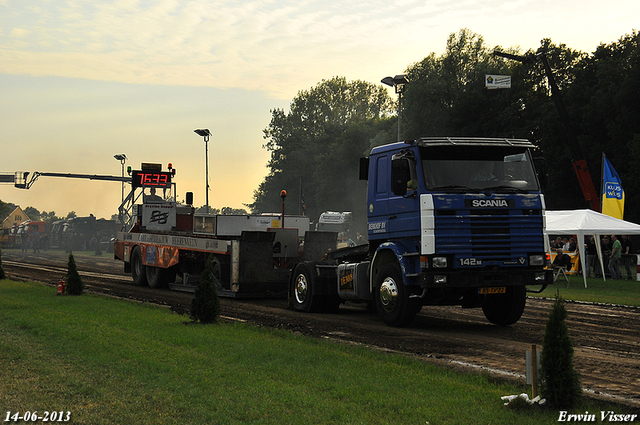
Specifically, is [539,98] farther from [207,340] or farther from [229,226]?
[207,340]

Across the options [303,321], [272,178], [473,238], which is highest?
[272,178]

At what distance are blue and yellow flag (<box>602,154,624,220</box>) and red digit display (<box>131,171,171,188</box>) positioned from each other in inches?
731

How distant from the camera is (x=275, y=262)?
58.0 ft

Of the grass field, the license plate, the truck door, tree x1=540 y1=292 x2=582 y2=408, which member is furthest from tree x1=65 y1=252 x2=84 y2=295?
tree x1=540 y1=292 x2=582 y2=408

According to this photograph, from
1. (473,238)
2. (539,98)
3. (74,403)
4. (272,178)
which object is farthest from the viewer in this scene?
(272,178)

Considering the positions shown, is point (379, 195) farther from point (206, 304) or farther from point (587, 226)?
point (587, 226)

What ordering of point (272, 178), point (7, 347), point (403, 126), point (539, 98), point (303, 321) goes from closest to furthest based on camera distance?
point (7, 347), point (303, 321), point (539, 98), point (403, 126), point (272, 178)

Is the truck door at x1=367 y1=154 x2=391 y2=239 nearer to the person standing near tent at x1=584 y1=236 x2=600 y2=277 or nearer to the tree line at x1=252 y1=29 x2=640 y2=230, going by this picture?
the tree line at x1=252 y1=29 x2=640 y2=230

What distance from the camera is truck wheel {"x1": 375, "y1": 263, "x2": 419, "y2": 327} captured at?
1158 cm

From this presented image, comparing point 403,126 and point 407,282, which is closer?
point 407,282

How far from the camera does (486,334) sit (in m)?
11.4

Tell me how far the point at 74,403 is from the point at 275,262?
37.3ft

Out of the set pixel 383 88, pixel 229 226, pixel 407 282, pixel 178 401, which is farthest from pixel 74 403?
pixel 383 88

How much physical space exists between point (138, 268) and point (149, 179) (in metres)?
5.86
